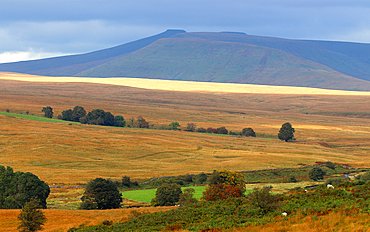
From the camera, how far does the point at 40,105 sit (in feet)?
618

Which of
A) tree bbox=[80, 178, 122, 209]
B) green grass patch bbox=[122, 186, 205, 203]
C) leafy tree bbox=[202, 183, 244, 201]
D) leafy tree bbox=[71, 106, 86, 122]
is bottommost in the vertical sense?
green grass patch bbox=[122, 186, 205, 203]

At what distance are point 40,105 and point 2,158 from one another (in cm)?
10484

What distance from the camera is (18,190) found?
147ft

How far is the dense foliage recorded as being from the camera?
43.8 meters

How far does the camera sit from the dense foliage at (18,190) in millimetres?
43844

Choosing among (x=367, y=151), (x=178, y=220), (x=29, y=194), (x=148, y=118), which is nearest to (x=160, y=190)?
(x=29, y=194)

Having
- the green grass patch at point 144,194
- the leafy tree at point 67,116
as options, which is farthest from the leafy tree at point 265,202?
the leafy tree at point 67,116

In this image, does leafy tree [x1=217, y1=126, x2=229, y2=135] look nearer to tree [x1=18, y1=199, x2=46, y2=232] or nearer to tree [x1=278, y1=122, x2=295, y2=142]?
tree [x1=278, y1=122, x2=295, y2=142]

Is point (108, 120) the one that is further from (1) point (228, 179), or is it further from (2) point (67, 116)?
(1) point (228, 179)

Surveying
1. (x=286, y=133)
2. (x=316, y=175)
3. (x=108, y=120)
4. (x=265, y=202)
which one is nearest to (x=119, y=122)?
(x=108, y=120)

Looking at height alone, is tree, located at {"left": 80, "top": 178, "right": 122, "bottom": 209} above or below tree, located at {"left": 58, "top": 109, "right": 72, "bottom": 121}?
below

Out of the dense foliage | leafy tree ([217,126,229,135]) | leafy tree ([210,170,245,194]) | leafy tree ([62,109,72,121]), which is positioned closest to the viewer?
the dense foliage

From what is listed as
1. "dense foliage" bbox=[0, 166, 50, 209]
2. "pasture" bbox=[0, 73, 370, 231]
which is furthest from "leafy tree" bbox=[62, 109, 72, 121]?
"dense foliage" bbox=[0, 166, 50, 209]

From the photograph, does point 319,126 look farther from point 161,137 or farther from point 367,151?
point 161,137
